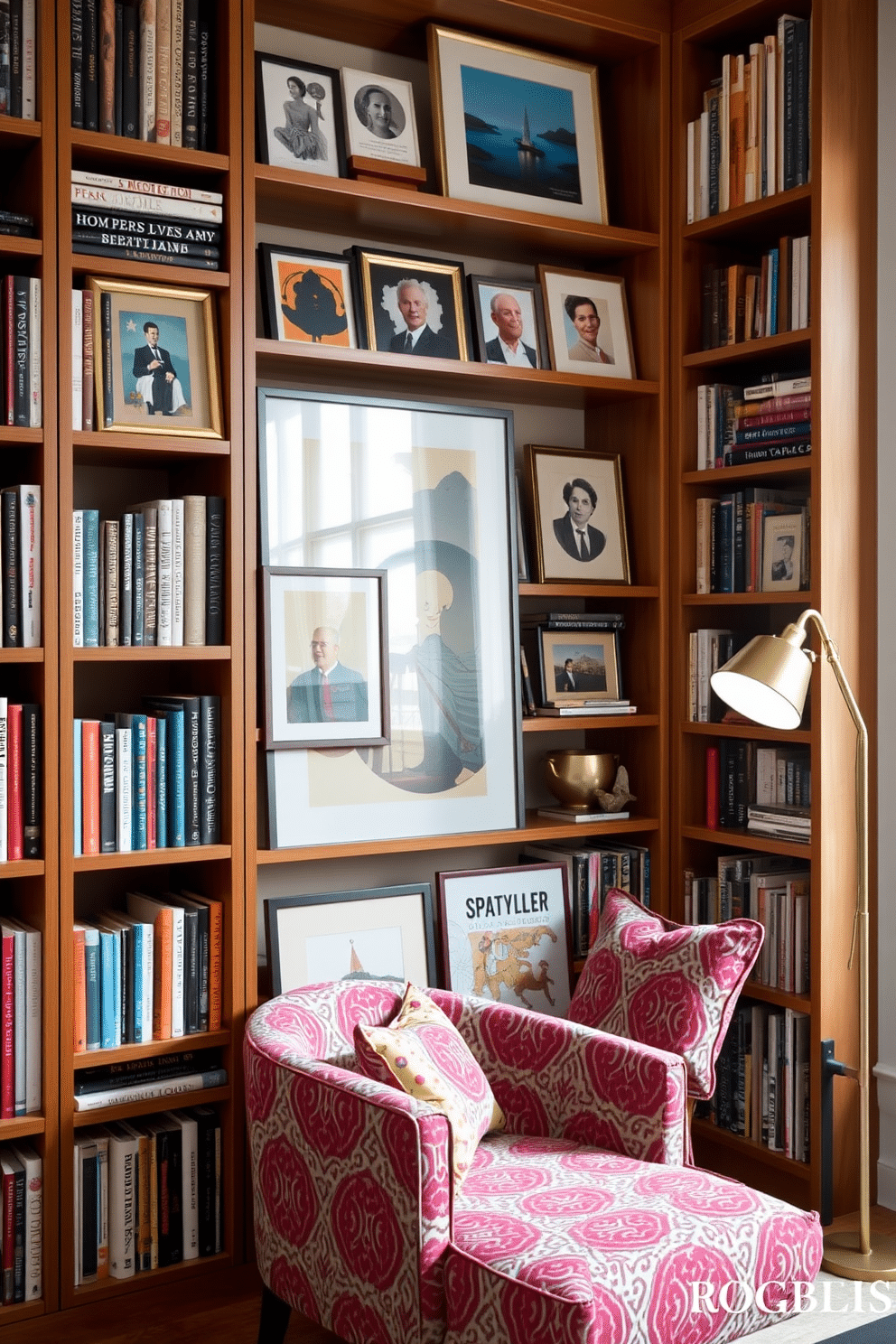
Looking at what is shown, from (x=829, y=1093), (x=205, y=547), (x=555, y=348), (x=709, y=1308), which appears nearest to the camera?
(x=709, y=1308)

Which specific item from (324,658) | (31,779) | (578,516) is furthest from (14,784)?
(578,516)

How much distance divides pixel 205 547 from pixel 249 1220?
141 centimetres

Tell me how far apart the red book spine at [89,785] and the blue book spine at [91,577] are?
6.7 inches

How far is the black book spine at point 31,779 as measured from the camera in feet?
7.97

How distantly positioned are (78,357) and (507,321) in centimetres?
107

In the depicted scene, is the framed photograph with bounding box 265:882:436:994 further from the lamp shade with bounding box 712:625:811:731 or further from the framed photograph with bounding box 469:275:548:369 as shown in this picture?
the framed photograph with bounding box 469:275:548:369

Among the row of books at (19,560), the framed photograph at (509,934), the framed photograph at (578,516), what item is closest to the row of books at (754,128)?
the framed photograph at (578,516)

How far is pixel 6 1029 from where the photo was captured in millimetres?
2414

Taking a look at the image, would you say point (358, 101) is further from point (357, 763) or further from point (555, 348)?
point (357, 763)

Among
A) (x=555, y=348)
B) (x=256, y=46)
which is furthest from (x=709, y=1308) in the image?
(x=256, y=46)

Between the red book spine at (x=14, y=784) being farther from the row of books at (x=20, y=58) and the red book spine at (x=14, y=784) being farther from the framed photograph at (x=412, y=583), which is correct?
the row of books at (x=20, y=58)

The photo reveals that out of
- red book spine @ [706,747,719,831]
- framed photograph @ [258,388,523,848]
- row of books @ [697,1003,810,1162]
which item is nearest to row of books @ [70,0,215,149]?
framed photograph @ [258,388,523,848]

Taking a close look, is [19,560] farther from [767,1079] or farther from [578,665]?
[767,1079]

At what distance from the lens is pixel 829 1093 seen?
2.79 m
